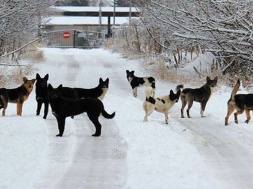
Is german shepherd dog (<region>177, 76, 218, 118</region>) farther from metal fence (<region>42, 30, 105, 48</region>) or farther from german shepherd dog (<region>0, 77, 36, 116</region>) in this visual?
metal fence (<region>42, 30, 105, 48</region>)

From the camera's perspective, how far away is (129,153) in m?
9.21

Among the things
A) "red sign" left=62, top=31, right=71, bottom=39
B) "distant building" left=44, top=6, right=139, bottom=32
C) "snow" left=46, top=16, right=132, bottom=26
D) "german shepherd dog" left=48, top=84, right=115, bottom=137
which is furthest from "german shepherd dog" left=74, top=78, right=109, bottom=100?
"snow" left=46, top=16, right=132, bottom=26

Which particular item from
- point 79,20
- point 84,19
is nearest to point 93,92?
point 79,20

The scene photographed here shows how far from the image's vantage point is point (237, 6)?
626 inches

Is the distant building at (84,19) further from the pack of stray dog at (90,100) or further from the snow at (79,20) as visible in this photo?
the pack of stray dog at (90,100)

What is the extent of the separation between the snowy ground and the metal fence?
145ft

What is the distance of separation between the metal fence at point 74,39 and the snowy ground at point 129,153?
1740 inches

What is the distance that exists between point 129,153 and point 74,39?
50281 millimetres

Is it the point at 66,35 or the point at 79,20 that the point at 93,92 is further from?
the point at 79,20

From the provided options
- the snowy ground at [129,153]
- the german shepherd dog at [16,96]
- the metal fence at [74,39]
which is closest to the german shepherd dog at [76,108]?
the snowy ground at [129,153]

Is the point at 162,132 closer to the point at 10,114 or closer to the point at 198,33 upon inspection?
the point at 10,114

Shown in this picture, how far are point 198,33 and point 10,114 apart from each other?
8.59m

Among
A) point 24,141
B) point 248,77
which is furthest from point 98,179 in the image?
point 248,77

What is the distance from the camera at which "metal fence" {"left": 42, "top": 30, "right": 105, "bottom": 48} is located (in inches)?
2317
